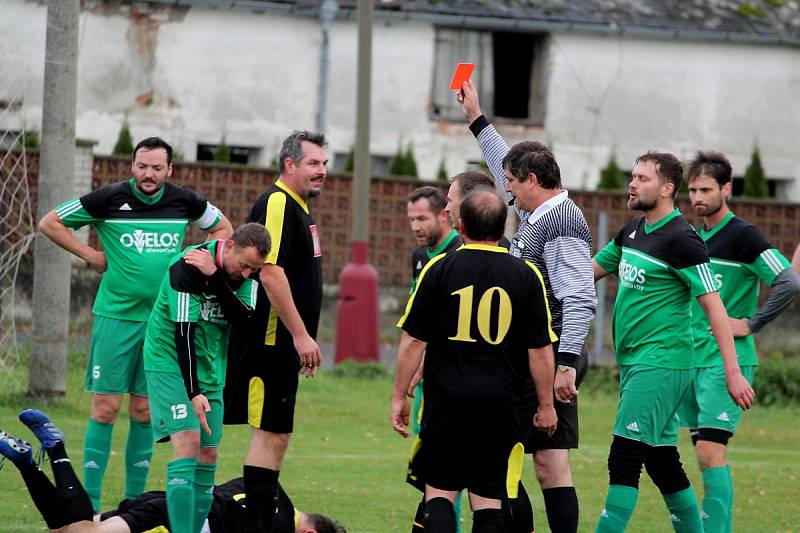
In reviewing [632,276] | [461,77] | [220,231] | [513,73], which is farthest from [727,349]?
[513,73]

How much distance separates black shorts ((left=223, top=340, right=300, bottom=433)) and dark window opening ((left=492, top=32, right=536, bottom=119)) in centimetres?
2263

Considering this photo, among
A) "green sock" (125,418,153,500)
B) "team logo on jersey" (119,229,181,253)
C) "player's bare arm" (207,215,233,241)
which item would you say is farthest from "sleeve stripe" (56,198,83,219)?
"green sock" (125,418,153,500)

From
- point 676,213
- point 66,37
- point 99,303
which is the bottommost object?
point 99,303

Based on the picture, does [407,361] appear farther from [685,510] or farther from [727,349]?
[685,510]

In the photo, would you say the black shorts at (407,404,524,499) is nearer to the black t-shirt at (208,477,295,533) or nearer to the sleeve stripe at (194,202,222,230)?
the black t-shirt at (208,477,295,533)

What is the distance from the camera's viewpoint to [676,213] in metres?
8.14

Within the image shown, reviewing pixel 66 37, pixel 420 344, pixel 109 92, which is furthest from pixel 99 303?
pixel 109 92

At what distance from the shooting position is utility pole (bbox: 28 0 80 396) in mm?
13594

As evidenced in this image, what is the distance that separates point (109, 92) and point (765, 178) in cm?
1409

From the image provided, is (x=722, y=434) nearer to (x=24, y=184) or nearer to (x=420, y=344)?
(x=420, y=344)

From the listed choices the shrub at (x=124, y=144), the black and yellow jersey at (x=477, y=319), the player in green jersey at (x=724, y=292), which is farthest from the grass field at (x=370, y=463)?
the shrub at (x=124, y=144)

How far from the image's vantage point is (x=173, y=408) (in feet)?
26.1

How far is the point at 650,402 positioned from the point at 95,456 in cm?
359

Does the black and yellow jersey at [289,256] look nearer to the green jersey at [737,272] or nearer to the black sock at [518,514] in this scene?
the black sock at [518,514]
